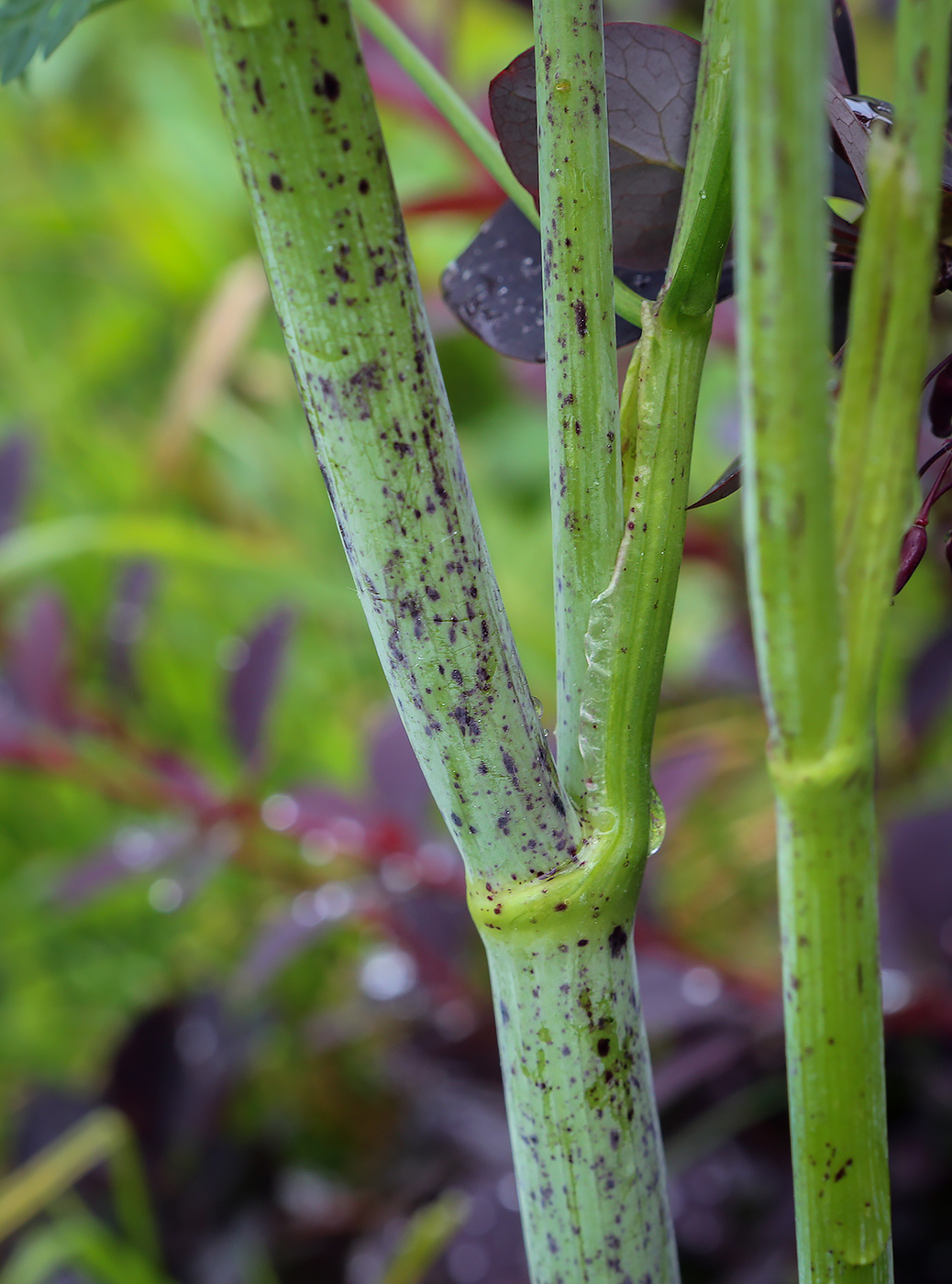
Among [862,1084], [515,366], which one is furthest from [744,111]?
[515,366]

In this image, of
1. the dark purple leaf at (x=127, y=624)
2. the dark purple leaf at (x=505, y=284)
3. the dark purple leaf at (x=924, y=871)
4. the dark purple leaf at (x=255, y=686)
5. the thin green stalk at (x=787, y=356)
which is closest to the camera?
the thin green stalk at (x=787, y=356)

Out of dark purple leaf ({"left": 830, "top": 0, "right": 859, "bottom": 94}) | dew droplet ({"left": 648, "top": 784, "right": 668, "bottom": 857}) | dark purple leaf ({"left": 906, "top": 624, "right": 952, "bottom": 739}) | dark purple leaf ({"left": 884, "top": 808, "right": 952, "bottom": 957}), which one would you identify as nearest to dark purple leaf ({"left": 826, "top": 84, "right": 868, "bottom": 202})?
dark purple leaf ({"left": 830, "top": 0, "right": 859, "bottom": 94})

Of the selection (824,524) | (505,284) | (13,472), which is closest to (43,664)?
(13,472)

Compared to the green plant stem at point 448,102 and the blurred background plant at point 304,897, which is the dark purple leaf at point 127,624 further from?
the green plant stem at point 448,102

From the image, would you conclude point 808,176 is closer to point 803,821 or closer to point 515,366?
point 803,821

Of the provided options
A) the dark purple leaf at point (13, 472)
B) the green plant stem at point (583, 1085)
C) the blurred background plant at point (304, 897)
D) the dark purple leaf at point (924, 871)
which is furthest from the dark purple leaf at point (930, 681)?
the dark purple leaf at point (13, 472)
